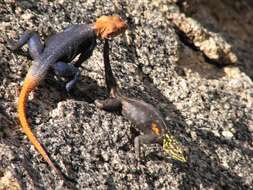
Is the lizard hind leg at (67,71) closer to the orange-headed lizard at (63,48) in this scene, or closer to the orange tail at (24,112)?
the orange-headed lizard at (63,48)

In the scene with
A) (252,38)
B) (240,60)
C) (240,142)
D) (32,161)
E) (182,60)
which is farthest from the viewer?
(252,38)

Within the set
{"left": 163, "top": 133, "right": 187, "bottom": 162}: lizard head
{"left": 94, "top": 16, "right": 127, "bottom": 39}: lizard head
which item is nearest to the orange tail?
{"left": 94, "top": 16, "right": 127, "bottom": 39}: lizard head

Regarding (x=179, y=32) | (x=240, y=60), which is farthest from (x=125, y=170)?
(x=240, y=60)

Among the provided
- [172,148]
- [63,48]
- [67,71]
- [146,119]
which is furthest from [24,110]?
[172,148]

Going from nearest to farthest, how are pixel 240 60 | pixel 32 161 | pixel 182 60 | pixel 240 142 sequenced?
pixel 32 161, pixel 240 142, pixel 182 60, pixel 240 60

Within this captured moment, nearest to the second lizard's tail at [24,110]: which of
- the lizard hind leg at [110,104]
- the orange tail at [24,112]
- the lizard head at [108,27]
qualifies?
the orange tail at [24,112]

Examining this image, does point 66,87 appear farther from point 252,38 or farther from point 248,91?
point 252,38
